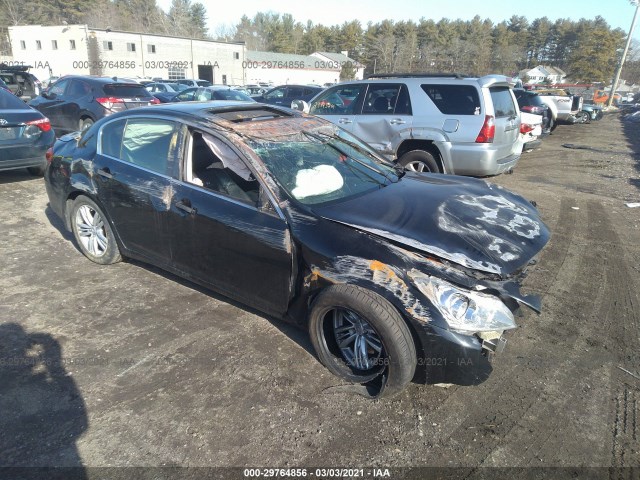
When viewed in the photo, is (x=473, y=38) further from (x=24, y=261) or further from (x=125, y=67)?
(x=24, y=261)

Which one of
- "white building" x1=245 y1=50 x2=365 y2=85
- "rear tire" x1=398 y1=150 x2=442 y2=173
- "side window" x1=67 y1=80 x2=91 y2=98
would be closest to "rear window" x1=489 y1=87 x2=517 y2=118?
"rear tire" x1=398 y1=150 x2=442 y2=173

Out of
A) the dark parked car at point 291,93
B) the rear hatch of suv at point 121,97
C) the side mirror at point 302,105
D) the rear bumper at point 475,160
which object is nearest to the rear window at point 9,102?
the rear hatch of suv at point 121,97

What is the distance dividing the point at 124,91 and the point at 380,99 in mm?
6806

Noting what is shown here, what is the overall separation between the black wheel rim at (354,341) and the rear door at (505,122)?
4891 millimetres

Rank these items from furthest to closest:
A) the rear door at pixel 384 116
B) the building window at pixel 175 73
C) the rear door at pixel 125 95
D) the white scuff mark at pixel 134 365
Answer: the building window at pixel 175 73, the rear door at pixel 125 95, the rear door at pixel 384 116, the white scuff mark at pixel 134 365

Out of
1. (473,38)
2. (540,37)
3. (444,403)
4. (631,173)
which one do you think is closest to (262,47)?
(473,38)

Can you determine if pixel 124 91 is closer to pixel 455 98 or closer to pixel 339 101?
pixel 339 101

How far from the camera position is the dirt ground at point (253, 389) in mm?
2402

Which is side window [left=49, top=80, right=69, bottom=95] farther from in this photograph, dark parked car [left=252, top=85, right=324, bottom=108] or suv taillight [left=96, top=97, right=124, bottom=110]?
dark parked car [left=252, top=85, right=324, bottom=108]

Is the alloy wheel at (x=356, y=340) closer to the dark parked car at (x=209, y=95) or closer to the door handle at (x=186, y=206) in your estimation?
the door handle at (x=186, y=206)

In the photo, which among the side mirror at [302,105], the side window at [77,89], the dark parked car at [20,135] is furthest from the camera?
the side window at [77,89]

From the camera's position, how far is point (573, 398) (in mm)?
2812

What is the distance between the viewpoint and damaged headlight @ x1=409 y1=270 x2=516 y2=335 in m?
2.47

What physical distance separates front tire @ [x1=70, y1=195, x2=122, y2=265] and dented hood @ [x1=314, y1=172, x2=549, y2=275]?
250 cm
